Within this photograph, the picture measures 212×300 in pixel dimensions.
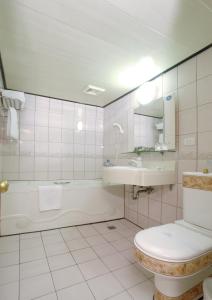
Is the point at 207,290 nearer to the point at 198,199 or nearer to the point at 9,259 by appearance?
the point at 198,199

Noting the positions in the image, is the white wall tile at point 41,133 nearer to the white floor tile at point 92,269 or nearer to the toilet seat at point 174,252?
the white floor tile at point 92,269

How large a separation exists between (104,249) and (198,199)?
113 centimetres

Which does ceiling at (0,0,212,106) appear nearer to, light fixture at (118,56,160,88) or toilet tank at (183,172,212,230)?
light fixture at (118,56,160,88)

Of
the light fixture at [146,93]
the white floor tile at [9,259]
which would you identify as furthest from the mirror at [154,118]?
the white floor tile at [9,259]

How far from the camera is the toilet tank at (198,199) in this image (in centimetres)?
131

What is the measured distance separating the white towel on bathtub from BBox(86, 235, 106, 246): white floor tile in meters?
0.62

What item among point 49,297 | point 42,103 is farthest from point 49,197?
point 42,103

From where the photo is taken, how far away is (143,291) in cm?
127

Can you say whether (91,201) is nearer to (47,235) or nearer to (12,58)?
(47,235)

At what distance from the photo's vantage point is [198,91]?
1645 millimetres

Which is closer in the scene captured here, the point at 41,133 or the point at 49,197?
the point at 49,197

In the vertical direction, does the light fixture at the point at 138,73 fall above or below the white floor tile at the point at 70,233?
above

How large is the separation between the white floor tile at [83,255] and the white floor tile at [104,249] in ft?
0.18

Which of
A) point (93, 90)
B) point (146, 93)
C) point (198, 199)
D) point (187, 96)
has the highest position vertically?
point (93, 90)
